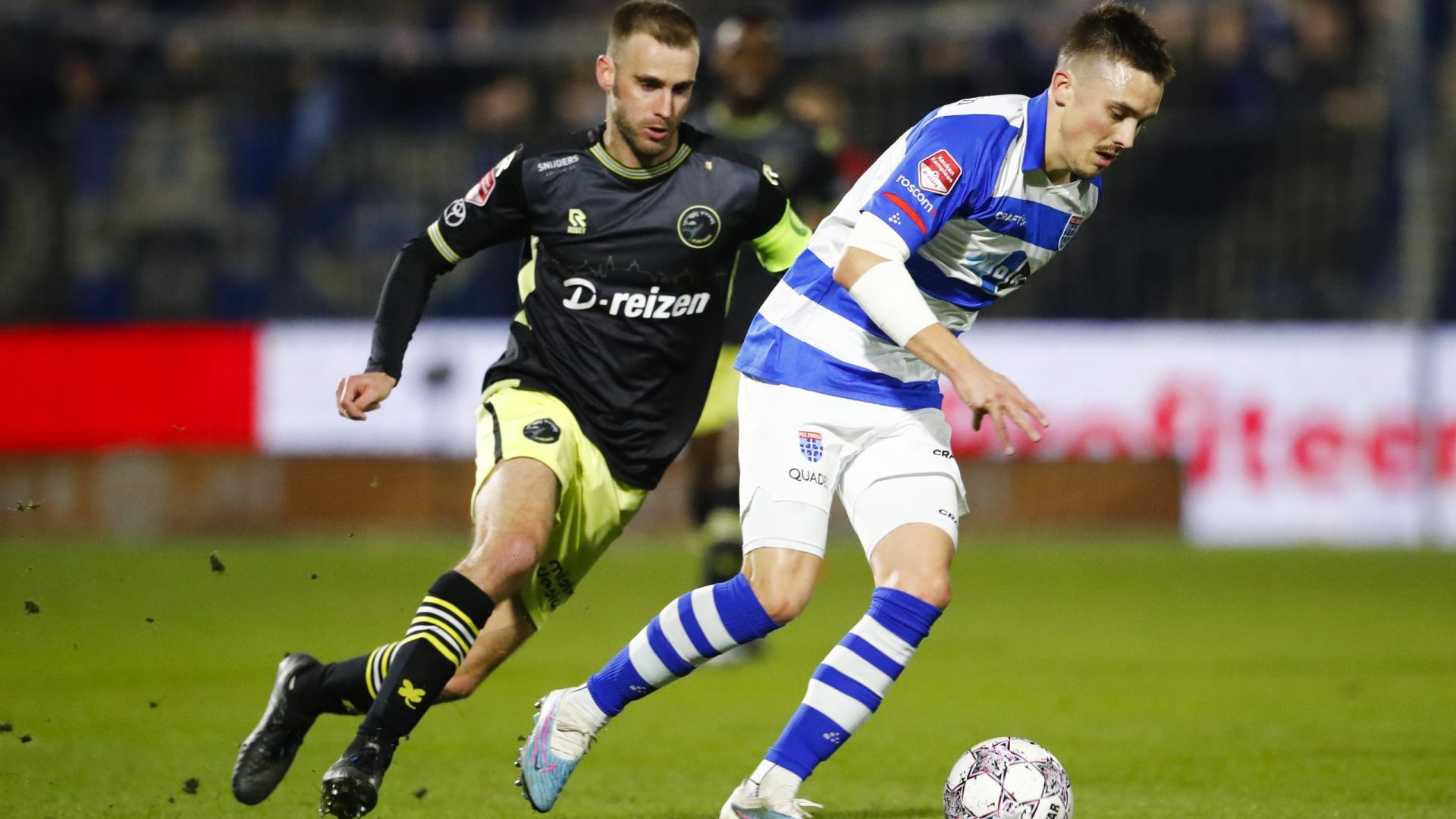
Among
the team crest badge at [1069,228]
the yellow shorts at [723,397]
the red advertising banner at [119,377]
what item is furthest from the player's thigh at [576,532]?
the red advertising banner at [119,377]

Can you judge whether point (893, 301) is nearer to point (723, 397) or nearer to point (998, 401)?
point (998, 401)

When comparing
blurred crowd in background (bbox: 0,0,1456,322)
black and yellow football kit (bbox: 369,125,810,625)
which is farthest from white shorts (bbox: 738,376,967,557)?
blurred crowd in background (bbox: 0,0,1456,322)

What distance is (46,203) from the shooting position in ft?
47.5

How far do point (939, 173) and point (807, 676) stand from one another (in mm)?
3941

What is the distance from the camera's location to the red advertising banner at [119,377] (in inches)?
563

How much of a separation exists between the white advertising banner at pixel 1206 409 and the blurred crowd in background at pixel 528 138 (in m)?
0.35

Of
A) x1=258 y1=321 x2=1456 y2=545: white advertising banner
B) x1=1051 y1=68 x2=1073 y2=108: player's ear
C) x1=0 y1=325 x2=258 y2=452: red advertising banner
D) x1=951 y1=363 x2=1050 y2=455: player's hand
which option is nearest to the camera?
x1=951 y1=363 x2=1050 y2=455: player's hand

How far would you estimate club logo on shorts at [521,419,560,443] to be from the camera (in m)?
5.28

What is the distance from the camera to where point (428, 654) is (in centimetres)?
475

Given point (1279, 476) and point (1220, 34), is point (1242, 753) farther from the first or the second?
point (1220, 34)

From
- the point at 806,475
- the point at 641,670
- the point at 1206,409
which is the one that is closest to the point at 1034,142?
the point at 806,475

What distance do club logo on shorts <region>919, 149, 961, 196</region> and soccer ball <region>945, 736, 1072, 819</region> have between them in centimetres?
136

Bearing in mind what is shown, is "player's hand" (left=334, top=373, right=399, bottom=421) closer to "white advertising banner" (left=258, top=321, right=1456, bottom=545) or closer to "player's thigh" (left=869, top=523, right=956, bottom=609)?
"player's thigh" (left=869, top=523, right=956, bottom=609)

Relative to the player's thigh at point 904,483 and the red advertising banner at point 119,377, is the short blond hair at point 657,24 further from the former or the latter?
the red advertising banner at point 119,377
